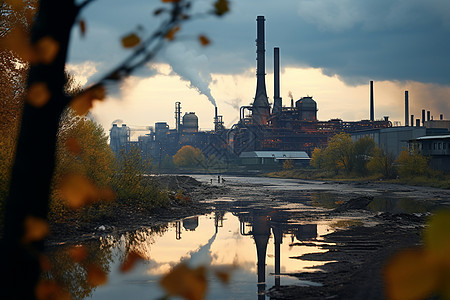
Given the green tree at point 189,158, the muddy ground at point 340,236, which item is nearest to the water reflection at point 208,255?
the muddy ground at point 340,236

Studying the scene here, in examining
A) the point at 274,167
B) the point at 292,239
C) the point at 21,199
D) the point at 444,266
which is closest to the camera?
the point at 444,266

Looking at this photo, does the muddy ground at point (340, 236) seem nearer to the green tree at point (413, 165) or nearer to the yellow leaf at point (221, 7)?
the yellow leaf at point (221, 7)

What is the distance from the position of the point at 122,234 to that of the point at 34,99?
1655 cm

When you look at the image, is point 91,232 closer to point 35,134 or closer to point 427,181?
point 35,134

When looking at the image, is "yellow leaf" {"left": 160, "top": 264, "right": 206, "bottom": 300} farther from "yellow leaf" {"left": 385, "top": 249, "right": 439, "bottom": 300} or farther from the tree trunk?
the tree trunk

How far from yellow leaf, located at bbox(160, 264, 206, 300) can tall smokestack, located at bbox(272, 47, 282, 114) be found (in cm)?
10577

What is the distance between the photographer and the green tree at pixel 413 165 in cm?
5756

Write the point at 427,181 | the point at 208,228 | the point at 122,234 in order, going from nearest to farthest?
the point at 122,234, the point at 208,228, the point at 427,181

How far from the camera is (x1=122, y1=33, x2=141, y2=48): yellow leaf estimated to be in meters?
2.43

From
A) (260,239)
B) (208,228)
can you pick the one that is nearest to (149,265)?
(260,239)

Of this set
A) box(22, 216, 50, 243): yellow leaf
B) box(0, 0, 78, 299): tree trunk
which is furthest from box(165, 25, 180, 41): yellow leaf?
box(22, 216, 50, 243): yellow leaf

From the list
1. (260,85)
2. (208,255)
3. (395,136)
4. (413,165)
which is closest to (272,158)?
(260,85)

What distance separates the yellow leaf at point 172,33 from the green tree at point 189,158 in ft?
379

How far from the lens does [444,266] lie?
1.37 meters
